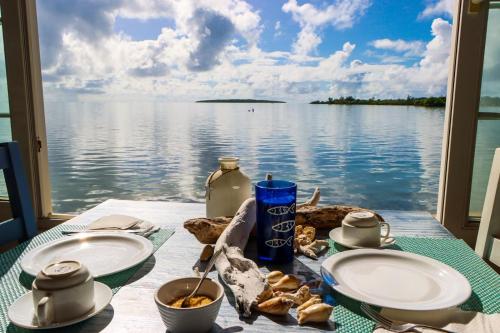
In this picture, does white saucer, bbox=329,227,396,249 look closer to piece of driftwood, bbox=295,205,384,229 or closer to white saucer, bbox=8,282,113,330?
piece of driftwood, bbox=295,205,384,229

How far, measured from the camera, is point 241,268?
61 cm

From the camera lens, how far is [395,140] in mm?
8172

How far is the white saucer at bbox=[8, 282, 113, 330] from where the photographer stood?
45 centimetres

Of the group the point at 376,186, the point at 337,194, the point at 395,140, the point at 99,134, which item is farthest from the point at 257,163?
the point at 99,134

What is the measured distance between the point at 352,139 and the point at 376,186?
256 centimetres

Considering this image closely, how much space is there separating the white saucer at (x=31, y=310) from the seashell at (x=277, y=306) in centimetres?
22

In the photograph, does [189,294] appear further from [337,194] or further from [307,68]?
[307,68]

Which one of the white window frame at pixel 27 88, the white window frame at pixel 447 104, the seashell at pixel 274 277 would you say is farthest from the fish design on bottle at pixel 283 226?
the white window frame at pixel 27 88

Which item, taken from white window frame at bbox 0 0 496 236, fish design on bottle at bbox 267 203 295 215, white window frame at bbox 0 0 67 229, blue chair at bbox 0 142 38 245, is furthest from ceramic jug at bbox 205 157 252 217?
white window frame at bbox 0 0 67 229

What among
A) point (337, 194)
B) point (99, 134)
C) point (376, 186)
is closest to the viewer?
point (337, 194)

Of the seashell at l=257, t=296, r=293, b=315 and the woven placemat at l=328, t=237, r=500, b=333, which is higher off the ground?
the seashell at l=257, t=296, r=293, b=315

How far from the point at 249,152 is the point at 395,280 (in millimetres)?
6749

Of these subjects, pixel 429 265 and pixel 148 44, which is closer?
pixel 429 265

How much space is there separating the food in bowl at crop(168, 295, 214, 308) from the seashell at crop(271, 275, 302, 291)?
0.13 m
